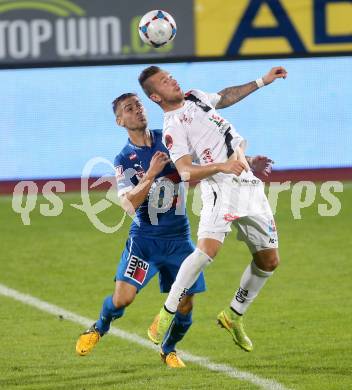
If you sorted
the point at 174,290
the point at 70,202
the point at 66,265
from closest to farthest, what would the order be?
1. the point at 174,290
2. the point at 66,265
3. the point at 70,202

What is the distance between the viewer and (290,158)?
1914 cm

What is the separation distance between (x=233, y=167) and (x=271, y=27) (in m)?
11.2

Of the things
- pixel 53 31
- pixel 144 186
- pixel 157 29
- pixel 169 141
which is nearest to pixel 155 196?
pixel 144 186

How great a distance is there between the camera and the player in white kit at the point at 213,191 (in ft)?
28.6

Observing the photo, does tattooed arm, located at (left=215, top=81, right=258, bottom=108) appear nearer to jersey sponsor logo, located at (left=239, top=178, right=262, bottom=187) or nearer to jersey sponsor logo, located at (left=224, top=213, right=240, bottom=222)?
jersey sponsor logo, located at (left=239, top=178, right=262, bottom=187)

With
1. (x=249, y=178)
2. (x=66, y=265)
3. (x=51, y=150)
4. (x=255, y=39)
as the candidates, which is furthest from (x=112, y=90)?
(x=249, y=178)

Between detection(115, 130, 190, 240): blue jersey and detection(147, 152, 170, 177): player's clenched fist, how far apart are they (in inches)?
16.3

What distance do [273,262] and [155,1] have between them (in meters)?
10.8

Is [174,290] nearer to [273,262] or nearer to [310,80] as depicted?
[273,262]

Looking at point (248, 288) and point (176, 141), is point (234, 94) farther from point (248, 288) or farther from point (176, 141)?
point (248, 288)

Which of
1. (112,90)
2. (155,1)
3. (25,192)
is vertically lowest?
(25,192)

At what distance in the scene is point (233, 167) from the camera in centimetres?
851

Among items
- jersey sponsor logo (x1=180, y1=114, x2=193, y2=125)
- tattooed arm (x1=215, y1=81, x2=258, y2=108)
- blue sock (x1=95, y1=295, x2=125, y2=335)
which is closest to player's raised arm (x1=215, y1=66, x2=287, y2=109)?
tattooed arm (x1=215, y1=81, x2=258, y2=108)

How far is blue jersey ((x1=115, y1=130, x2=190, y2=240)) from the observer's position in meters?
9.06
